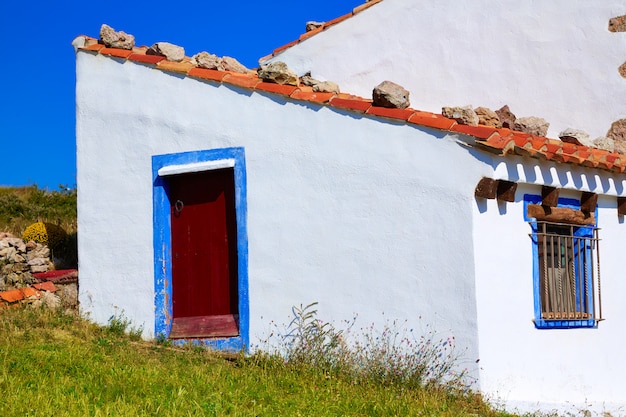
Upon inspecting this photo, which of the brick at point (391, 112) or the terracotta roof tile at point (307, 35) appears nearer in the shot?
the brick at point (391, 112)

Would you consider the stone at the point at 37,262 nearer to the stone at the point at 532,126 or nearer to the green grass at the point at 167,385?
the green grass at the point at 167,385

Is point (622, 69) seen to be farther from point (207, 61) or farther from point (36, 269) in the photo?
point (36, 269)

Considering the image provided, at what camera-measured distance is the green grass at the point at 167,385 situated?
662cm

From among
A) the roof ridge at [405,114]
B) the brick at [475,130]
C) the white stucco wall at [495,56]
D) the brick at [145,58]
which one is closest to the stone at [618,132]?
the white stucco wall at [495,56]

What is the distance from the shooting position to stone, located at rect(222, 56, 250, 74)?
10711mm

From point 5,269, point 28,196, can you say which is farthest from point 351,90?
point 28,196

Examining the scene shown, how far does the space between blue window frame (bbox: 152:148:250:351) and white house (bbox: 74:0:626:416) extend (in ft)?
0.06

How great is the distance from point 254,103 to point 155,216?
5.84 ft

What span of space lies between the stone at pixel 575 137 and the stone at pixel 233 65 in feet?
13.3

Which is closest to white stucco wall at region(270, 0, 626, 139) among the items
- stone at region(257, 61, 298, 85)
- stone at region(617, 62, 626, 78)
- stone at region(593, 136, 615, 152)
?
stone at region(617, 62, 626, 78)

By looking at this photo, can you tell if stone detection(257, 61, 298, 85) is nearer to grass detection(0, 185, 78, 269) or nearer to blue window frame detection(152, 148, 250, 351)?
blue window frame detection(152, 148, 250, 351)

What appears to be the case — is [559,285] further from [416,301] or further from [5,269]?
[5,269]

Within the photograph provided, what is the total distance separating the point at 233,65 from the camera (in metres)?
10.8

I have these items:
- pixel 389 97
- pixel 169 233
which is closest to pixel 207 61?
pixel 169 233
